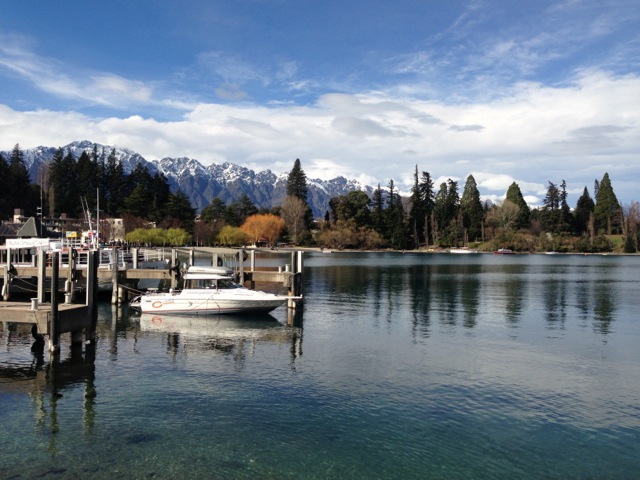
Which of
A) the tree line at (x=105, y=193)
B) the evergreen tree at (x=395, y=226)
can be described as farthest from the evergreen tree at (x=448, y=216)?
the tree line at (x=105, y=193)

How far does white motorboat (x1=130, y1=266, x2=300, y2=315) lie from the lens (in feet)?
113

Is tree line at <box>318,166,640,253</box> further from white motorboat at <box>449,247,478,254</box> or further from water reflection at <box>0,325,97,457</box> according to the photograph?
water reflection at <box>0,325,97,457</box>

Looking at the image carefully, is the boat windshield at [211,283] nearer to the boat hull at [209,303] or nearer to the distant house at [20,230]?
the boat hull at [209,303]

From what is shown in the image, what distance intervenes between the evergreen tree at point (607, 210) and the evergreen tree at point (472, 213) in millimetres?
35830

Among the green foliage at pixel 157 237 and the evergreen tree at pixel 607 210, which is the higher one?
the evergreen tree at pixel 607 210

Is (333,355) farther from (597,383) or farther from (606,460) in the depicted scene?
(606,460)

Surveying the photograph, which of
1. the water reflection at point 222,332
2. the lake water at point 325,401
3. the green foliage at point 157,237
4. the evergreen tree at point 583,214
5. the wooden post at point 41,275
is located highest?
the evergreen tree at point 583,214

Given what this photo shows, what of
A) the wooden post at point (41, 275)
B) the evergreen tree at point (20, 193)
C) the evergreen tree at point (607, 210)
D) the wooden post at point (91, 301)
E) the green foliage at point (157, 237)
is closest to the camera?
the wooden post at point (41, 275)

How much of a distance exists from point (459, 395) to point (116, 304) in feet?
92.9

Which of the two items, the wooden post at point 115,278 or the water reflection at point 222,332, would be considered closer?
the water reflection at point 222,332

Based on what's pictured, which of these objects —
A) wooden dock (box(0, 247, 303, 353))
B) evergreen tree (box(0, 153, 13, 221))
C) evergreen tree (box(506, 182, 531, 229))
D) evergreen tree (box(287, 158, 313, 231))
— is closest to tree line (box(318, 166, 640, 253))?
evergreen tree (box(506, 182, 531, 229))

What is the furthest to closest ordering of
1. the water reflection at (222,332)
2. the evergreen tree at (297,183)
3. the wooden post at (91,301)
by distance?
the evergreen tree at (297,183)
the water reflection at (222,332)
the wooden post at (91,301)

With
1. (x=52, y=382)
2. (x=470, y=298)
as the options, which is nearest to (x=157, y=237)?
(x=470, y=298)

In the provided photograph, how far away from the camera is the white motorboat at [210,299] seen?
113 feet
